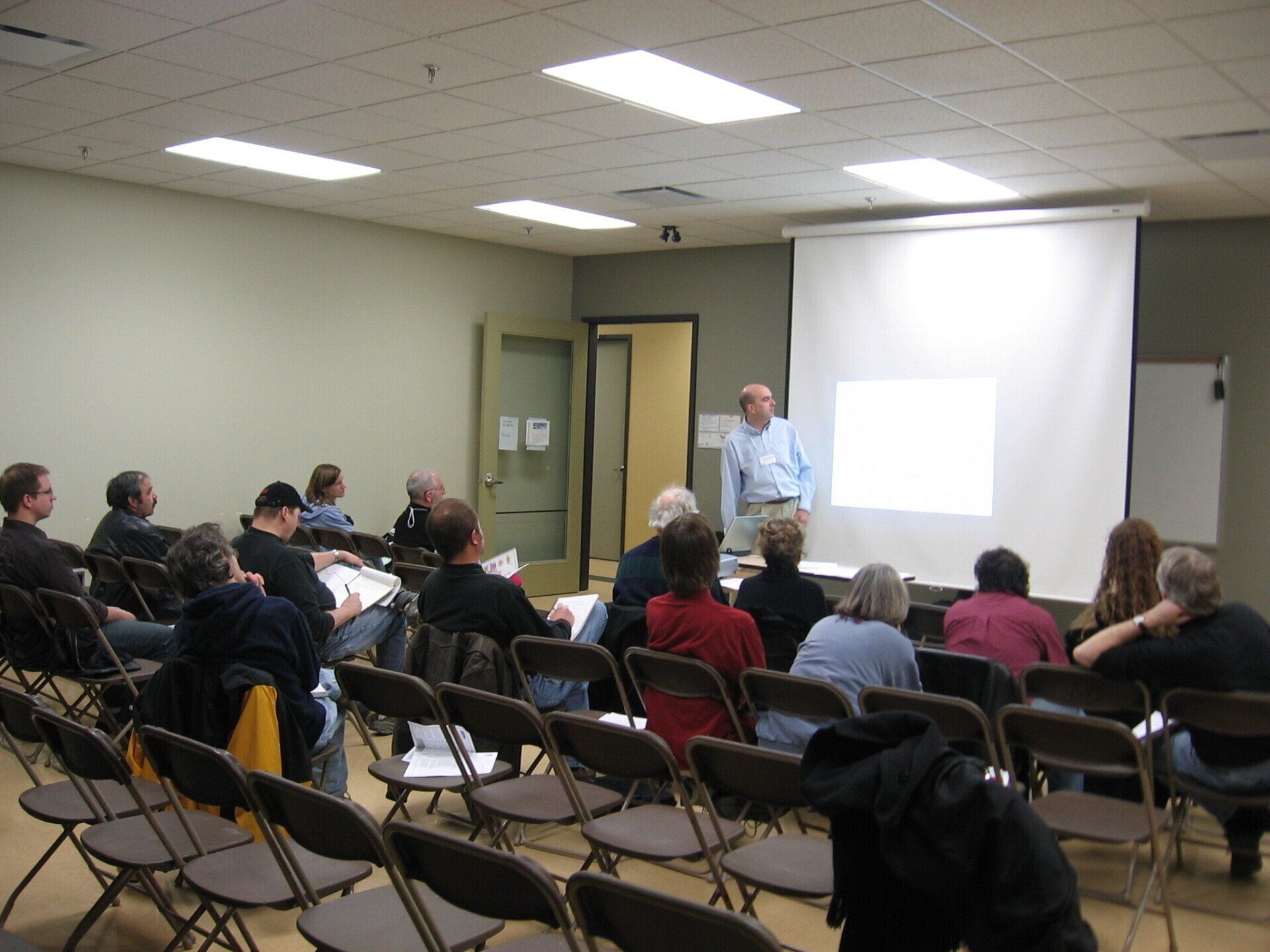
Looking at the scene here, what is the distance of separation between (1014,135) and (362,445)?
5.17 meters

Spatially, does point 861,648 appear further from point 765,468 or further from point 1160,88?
point 765,468

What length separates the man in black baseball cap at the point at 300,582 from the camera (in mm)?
4137

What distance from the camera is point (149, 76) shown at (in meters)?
4.73

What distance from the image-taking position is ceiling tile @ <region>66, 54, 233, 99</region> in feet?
14.9

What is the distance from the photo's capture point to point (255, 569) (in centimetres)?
417

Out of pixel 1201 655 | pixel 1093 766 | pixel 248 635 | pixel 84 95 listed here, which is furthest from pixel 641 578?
pixel 84 95

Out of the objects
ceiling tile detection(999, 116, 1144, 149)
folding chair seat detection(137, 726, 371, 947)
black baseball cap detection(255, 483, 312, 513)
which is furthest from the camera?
ceiling tile detection(999, 116, 1144, 149)

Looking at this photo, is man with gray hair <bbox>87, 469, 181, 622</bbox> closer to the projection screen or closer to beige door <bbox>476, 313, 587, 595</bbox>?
beige door <bbox>476, 313, 587, 595</bbox>

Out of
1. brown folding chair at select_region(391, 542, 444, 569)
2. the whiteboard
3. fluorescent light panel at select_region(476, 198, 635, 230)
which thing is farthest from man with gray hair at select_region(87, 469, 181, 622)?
the whiteboard

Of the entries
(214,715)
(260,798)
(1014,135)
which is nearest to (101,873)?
(214,715)

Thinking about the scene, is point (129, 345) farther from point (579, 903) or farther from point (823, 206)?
point (579, 903)

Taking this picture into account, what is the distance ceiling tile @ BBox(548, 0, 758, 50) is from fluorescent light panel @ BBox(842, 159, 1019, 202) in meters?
2.13

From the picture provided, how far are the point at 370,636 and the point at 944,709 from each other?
2.58 metres

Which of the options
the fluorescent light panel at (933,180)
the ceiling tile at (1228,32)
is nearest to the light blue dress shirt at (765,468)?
the fluorescent light panel at (933,180)
